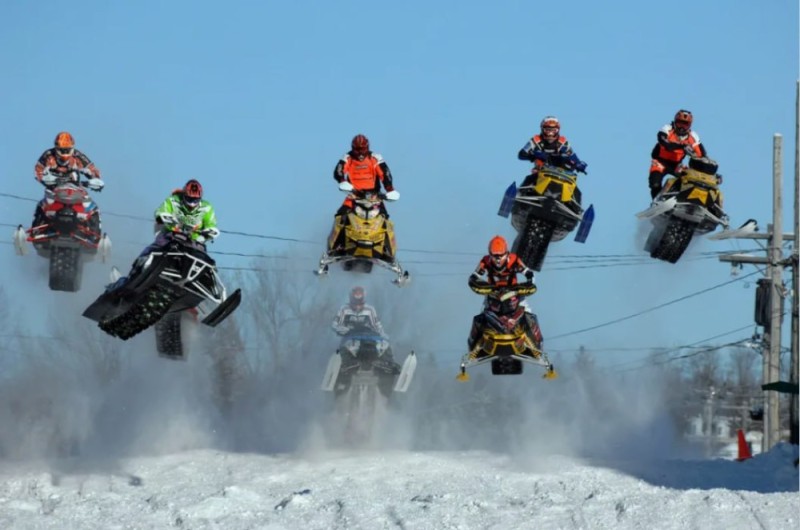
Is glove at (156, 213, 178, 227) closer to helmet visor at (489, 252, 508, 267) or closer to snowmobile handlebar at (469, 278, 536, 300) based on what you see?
snowmobile handlebar at (469, 278, 536, 300)

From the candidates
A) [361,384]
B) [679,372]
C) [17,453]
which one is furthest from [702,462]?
[679,372]

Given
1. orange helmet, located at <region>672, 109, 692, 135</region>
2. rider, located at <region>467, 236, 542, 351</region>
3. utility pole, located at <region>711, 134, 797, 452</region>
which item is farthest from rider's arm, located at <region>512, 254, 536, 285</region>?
utility pole, located at <region>711, 134, 797, 452</region>

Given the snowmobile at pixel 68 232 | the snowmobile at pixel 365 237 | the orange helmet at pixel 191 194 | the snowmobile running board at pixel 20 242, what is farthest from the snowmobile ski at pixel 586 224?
the snowmobile running board at pixel 20 242

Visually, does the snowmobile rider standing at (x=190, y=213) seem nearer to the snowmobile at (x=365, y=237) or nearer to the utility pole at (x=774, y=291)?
the snowmobile at (x=365, y=237)

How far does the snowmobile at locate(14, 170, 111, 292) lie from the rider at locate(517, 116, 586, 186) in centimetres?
879

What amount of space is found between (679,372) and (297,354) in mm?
16796

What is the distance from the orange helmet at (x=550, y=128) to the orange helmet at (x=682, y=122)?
232 cm

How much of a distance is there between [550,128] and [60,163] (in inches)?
394

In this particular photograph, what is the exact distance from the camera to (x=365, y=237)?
30.7 metres

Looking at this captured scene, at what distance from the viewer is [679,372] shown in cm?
5722

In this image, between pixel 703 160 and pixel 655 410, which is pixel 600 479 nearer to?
pixel 703 160

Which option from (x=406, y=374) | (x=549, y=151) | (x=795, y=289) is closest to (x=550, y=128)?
(x=549, y=151)

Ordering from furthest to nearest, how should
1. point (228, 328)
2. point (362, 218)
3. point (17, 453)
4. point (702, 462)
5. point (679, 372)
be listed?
point (228, 328) < point (679, 372) < point (17, 453) < point (702, 462) < point (362, 218)

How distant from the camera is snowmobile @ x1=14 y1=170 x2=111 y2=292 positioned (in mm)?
31703
